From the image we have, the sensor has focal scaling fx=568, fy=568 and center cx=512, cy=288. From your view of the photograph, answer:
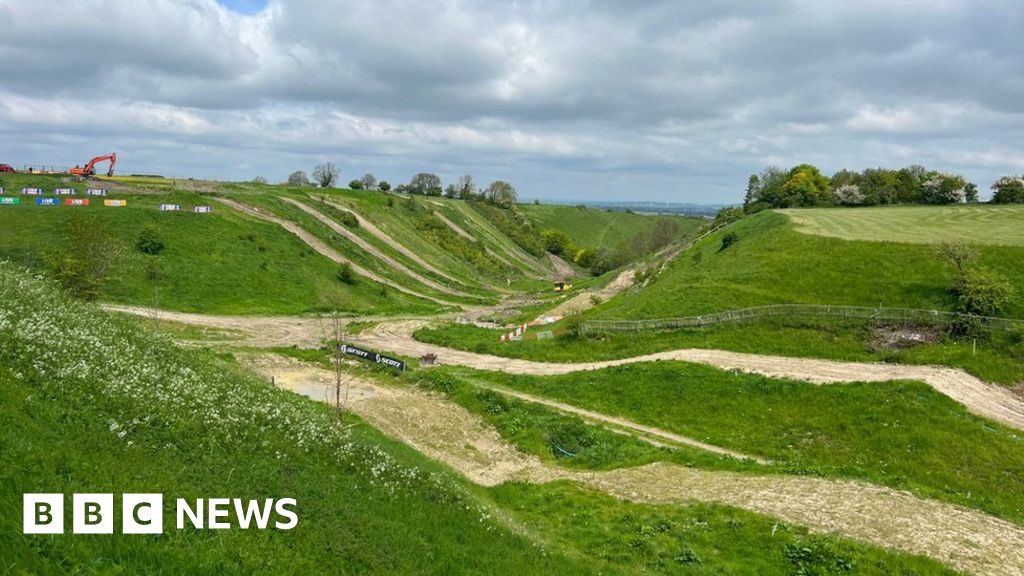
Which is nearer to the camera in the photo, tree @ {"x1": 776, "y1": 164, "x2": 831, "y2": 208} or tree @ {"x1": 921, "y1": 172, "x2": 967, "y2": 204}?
tree @ {"x1": 921, "y1": 172, "x2": 967, "y2": 204}

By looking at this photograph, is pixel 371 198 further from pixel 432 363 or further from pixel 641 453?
pixel 641 453

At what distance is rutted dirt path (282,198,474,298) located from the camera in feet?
303

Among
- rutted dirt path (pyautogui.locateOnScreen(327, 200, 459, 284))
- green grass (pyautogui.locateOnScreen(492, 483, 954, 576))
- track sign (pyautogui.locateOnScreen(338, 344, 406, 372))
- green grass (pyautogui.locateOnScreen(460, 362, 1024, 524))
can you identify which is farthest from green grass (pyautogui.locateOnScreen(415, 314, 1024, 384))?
rutted dirt path (pyautogui.locateOnScreen(327, 200, 459, 284))

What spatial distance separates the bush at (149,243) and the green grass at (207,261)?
763 mm

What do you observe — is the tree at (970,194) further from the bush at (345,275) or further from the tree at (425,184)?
the tree at (425,184)

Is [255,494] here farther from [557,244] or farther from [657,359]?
[557,244]

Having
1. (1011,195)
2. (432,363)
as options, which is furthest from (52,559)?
(1011,195)

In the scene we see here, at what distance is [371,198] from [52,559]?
125743 mm

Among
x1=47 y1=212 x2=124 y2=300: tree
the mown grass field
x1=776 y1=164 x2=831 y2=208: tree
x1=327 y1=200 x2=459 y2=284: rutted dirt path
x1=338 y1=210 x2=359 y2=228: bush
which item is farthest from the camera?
x1=338 y1=210 x2=359 y2=228: bush

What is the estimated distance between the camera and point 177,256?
63438mm

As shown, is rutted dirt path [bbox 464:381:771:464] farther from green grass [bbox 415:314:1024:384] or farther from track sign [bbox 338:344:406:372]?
green grass [bbox 415:314:1024:384]

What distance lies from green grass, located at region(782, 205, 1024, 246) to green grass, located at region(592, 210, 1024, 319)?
3384mm

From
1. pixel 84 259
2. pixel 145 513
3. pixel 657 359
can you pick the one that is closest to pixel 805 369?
pixel 657 359

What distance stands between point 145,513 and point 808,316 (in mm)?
43876
